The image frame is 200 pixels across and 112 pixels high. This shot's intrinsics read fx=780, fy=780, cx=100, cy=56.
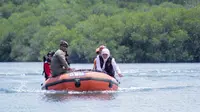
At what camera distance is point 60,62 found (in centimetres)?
2497

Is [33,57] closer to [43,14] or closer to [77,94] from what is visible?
[43,14]

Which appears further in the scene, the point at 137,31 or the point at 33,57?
the point at 33,57

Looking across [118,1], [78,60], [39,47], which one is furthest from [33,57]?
[118,1]

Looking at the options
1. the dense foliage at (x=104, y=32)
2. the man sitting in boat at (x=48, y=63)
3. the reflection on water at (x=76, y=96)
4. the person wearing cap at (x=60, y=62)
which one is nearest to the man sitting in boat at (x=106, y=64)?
the person wearing cap at (x=60, y=62)

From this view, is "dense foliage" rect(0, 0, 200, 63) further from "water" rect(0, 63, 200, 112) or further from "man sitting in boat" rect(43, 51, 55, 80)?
"water" rect(0, 63, 200, 112)

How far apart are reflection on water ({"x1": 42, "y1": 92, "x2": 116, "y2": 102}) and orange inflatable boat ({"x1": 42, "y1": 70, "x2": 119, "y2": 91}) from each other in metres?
0.27

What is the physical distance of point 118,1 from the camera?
5389 inches

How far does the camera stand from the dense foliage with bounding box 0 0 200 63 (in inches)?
3730

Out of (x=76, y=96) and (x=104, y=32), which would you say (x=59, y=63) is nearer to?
(x=76, y=96)

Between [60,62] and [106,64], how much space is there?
5.40 feet

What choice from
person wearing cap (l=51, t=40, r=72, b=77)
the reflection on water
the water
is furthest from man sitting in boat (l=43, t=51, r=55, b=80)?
the reflection on water

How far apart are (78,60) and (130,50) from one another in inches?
259

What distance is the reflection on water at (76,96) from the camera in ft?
74.8

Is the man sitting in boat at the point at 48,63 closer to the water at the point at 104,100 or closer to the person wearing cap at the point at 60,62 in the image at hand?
the water at the point at 104,100
